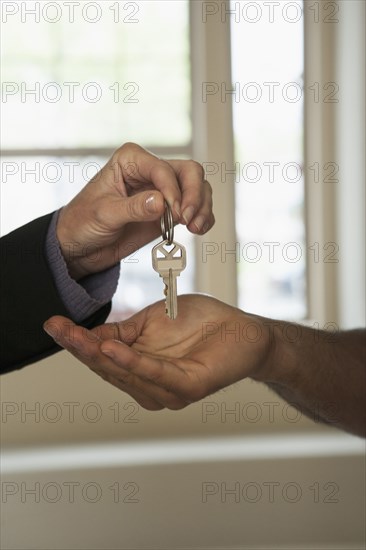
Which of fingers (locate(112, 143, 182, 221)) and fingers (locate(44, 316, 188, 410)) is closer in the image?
fingers (locate(44, 316, 188, 410))

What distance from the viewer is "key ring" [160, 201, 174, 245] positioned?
41.3 inches

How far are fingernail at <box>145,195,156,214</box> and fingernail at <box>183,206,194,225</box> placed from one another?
0.04 meters

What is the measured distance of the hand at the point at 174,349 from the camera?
39.6 inches

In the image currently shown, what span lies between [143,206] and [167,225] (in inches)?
1.9

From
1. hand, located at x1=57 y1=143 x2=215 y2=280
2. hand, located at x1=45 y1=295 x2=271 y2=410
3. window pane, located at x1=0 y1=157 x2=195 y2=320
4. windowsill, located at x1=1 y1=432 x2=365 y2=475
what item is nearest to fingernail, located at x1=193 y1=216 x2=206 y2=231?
hand, located at x1=57 y1=143 x2=215 y2=280

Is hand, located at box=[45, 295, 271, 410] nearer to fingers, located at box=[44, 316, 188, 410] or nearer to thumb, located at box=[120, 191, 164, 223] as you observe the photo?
fingers, located at box=[44, 316, 188, 410]

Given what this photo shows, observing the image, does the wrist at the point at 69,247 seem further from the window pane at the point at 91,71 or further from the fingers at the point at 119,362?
the window pane at the point at 91,71

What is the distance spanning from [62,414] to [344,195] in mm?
1005

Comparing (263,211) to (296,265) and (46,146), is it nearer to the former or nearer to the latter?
(296,265)

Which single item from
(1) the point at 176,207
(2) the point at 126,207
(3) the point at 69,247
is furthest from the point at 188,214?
(3) the point at 69,247

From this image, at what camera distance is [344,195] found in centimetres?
248

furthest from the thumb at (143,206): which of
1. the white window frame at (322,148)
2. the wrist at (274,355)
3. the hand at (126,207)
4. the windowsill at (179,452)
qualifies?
the white window frame at (322,148)

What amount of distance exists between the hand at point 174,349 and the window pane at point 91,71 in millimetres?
1320

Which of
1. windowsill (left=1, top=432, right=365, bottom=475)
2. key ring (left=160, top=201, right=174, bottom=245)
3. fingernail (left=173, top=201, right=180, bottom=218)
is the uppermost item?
fingernail (left=173, top=201, right=180, bottom=218)
